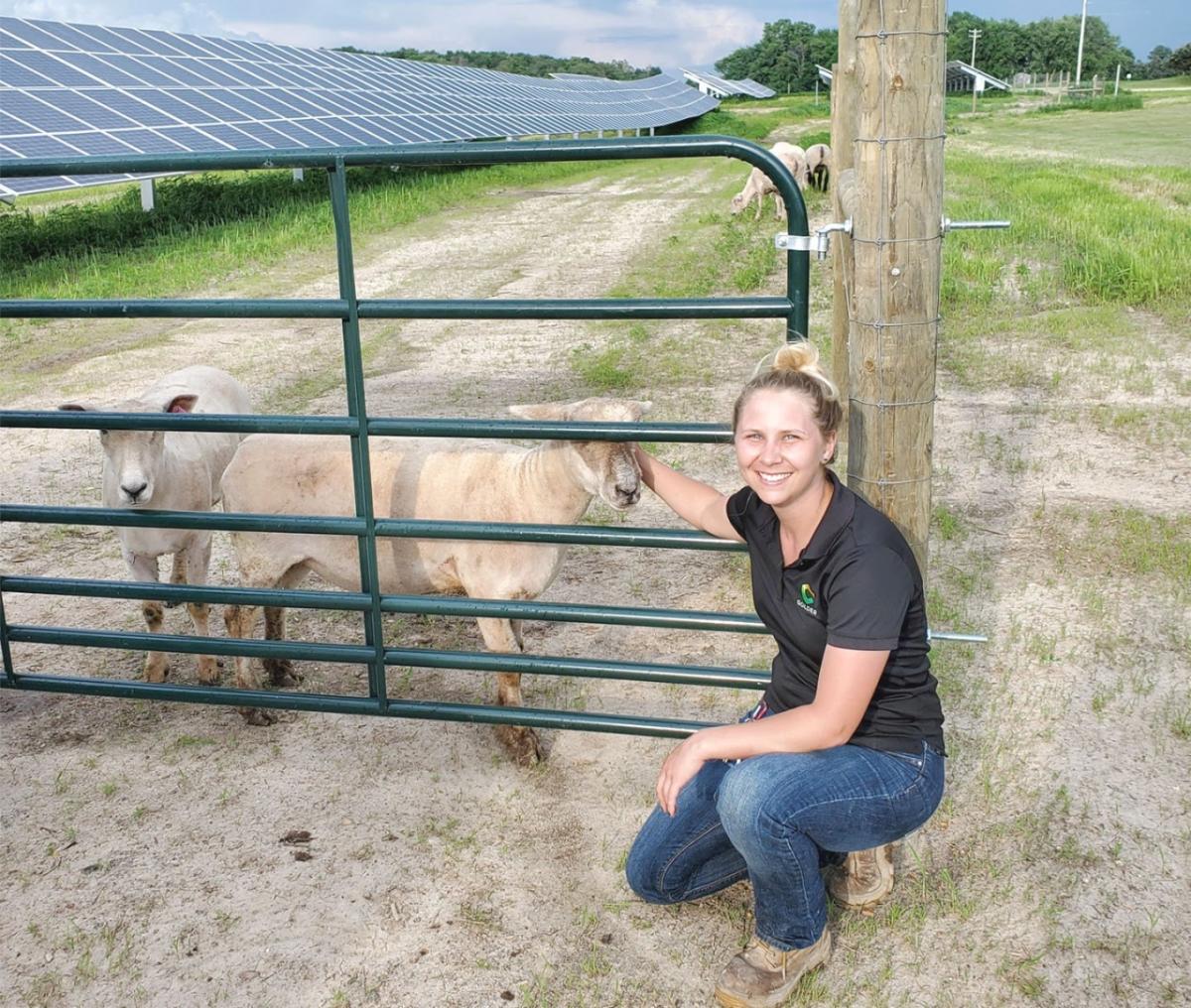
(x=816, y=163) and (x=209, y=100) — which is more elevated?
(x=209, y=100)

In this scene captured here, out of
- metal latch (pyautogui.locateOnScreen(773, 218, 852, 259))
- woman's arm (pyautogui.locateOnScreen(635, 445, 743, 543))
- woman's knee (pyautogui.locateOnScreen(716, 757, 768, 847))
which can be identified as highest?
metal latch (pyautogui.locateOnScreen(773, 218, 852, 259))

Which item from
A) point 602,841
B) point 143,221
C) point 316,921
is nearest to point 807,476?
point 602,841

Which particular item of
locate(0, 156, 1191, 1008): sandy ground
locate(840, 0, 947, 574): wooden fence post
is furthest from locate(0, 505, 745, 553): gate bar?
locate(0, 156, 1191, 1008): sandy ground

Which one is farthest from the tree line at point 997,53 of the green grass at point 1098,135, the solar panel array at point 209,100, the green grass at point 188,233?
the green grass at point 188,233

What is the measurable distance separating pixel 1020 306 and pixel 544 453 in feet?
26.4

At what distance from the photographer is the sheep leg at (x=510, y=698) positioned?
400 cm

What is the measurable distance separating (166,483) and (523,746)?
190cm

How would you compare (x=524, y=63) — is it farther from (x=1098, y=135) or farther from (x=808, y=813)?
(x=808, y=813)

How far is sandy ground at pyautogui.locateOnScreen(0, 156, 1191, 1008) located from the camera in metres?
2.98

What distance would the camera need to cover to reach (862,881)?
125 inches

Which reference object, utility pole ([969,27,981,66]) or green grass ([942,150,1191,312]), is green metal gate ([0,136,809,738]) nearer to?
green grass ([942,150,1191,312])

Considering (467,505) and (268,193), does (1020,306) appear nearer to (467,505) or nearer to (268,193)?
(467,505)

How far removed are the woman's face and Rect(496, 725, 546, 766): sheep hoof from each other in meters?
1.58

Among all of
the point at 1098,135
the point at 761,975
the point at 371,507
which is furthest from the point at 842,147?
the point at 1098,135
